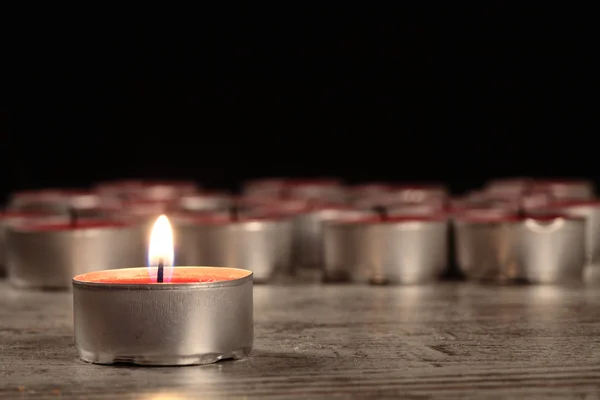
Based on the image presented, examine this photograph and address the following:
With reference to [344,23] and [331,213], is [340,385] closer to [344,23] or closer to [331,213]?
[331,213]

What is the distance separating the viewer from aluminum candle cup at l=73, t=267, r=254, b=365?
944 millimetres

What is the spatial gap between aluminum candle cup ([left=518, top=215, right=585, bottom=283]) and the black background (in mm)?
1894

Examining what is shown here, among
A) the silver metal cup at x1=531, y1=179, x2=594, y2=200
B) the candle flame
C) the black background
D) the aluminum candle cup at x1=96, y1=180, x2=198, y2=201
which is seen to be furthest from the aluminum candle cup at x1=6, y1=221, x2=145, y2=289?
the black background

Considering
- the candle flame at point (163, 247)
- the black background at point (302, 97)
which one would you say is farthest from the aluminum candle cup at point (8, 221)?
the black background at point (302, 97)

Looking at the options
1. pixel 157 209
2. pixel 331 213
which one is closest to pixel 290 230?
pixel 331 213

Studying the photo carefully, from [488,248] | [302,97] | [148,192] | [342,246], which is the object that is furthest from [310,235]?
[302,97]

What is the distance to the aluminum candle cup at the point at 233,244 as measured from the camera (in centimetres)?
156

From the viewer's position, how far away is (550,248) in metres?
1.54

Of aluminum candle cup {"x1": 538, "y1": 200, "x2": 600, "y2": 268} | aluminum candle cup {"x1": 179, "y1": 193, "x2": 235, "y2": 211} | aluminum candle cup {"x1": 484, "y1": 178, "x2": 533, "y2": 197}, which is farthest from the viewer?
aluminum candle cup {"x1": 484, "y1": 178, "x2": 533, "y2": 197}

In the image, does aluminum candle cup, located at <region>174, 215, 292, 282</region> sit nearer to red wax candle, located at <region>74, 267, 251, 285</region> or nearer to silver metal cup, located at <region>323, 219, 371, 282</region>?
silver metal cup, located at <region>323, 219, 371, 282</region>

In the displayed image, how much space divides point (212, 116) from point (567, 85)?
125 centimetres

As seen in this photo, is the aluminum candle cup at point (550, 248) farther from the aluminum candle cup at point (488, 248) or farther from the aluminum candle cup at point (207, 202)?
the aluminum candle cup at point (207, 202)

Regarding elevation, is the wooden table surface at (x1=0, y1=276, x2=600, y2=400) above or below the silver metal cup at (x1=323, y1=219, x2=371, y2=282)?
below

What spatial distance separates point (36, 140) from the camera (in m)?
3.54
